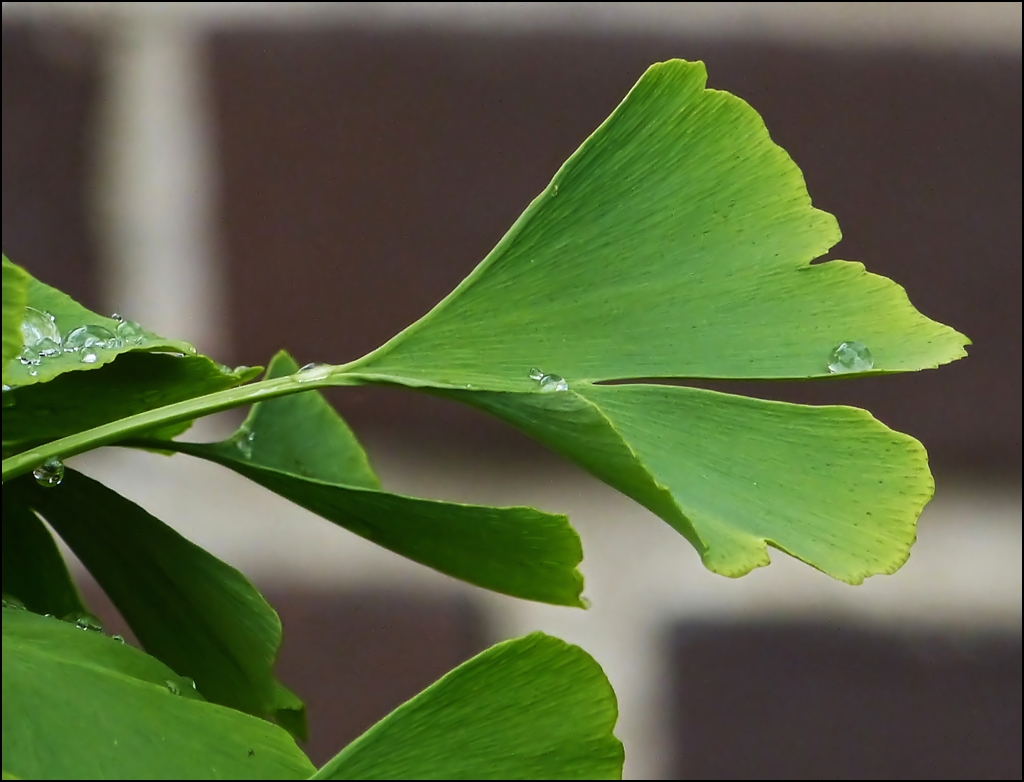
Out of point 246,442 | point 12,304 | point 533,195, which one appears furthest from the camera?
point 533,195

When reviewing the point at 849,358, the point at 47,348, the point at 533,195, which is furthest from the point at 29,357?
the point at 533,195

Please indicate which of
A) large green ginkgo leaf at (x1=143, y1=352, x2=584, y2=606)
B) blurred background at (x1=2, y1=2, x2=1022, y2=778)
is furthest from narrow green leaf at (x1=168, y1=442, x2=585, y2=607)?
blurred background at (x1=2, y1=2, x2=1022, y2=778)

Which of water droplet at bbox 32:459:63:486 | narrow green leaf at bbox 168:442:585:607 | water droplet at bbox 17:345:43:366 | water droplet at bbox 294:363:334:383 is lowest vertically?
narrow green leaf at bbox 168:442:585:607

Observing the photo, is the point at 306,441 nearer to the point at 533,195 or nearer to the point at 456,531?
the point at 456,531

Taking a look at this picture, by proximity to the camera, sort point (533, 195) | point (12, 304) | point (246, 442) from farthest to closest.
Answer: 1. point (533, 195)
2. point (246, 442)
3. point (12, 304)

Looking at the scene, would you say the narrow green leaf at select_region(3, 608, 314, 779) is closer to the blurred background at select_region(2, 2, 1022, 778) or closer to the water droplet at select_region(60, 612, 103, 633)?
the water droplet at select_region(60, 612, 103, 633)

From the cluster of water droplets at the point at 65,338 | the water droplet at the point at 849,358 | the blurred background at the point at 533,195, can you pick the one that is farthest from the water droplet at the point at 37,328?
the blurred background at the point at 533,195

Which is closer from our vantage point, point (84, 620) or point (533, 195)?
point (84, 620)

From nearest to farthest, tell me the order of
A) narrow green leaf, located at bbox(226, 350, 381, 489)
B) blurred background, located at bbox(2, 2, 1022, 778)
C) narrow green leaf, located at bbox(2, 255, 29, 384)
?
narrow green leaf, located at bbox(2, 255, 29, 384), narrow green leaf, located at bbox(226, 350, 381, 489), blurred background, located at bbox(2, 2, 1022, 778)

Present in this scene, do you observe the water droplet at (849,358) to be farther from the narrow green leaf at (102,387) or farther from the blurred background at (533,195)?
the blurred background at (533,195)
